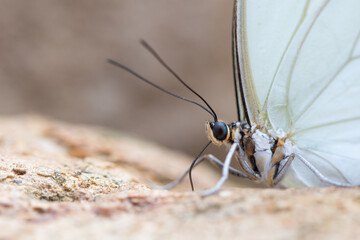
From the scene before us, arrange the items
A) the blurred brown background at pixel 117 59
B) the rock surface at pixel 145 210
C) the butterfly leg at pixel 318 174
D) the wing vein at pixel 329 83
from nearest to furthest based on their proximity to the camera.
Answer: the rock surface at pixel 145 210 → the butterfly leg at pixel 318 174 → the wing vein at pixel 329 83 → the blurred brown background at pixel 117 59

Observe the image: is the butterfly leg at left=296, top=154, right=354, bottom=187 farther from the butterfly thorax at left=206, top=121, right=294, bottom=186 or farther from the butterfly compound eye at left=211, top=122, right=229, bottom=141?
the butterfly compound eye at left=211, top=122, right=229, bottom=141

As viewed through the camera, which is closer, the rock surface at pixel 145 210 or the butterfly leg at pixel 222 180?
the rock surface at pixel 145 210

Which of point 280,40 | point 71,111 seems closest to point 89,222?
point 280,40

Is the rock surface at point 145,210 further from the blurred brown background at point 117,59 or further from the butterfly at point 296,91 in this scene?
the blurred brown background at point 117,59

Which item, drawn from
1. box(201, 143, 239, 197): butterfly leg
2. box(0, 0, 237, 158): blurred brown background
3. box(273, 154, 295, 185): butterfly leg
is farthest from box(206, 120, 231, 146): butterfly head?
box(0, 0, 237, 158): blurred brown background

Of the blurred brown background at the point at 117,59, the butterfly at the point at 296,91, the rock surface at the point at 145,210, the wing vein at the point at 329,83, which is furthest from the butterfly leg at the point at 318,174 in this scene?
the blurred brown background at the point at 117,59

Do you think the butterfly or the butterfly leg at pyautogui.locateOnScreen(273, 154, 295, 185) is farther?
the butterfly leg at pyautogui.locateOnScreen(273, 154, 295, 185)

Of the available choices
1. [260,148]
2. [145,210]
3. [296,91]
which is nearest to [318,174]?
[260,148]

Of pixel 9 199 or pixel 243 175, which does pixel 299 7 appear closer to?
pixel 243 175
